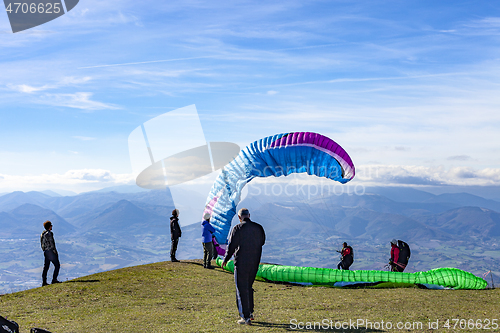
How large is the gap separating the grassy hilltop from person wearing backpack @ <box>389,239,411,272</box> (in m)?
3.52

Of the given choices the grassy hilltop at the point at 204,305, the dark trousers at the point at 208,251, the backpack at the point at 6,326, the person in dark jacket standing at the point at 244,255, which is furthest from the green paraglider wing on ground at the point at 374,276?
the backpack at the point at 6,326

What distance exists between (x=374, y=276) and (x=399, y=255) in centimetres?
290

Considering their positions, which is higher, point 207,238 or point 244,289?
point 244,289

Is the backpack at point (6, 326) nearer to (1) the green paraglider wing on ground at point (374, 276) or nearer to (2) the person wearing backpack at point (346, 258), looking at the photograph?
(1) the green paraglider wing on ground at point (374, 276)

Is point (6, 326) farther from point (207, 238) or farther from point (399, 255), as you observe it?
point (399, 255)

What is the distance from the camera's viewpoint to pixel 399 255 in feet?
54.3

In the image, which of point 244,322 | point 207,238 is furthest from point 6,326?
point 207,238

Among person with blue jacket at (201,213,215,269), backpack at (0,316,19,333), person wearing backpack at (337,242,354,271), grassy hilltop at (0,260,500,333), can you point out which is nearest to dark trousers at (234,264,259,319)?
grassy hilltop at (0,260,500,333)

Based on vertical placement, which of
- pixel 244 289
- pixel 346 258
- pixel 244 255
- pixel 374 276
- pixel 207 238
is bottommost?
pixel 346 258

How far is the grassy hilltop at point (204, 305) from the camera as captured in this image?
29.9 feet

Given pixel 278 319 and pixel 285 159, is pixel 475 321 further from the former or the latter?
pixel 285 159

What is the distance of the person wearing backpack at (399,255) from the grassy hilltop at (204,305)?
3.52 metres

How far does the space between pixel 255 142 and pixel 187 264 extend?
630 centimetres

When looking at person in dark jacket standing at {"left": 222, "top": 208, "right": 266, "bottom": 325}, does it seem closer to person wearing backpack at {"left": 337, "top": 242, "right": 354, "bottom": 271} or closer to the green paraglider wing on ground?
the green paraglider wing on ground
